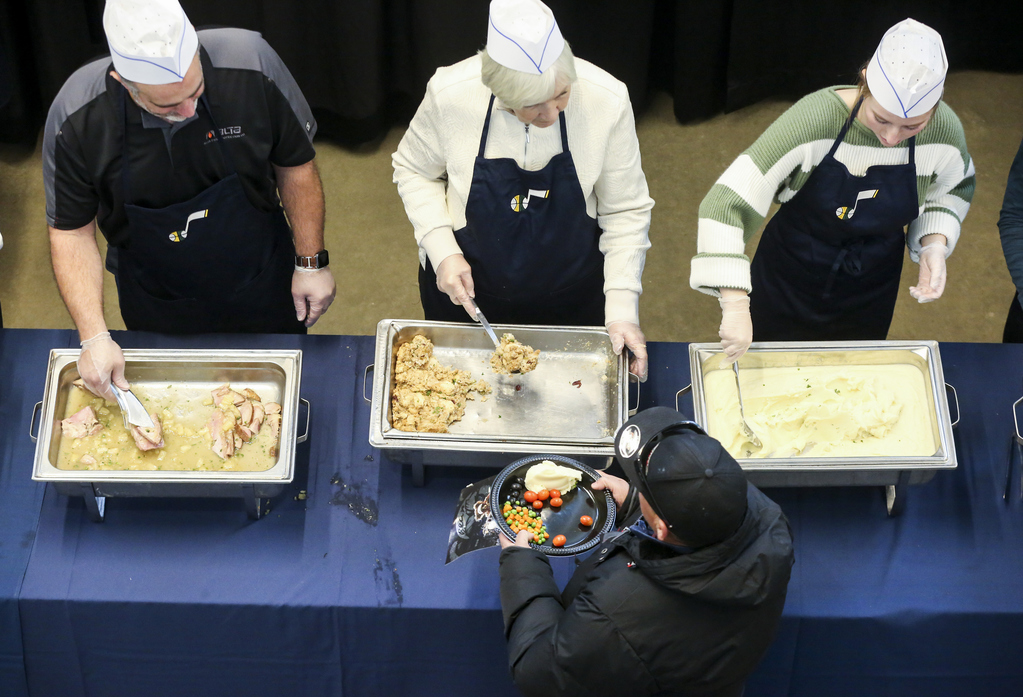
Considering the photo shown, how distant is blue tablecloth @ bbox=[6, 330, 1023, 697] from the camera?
2.49 meters

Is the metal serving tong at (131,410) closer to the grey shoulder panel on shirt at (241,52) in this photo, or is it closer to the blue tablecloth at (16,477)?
the blue tablecloth at (16,477)

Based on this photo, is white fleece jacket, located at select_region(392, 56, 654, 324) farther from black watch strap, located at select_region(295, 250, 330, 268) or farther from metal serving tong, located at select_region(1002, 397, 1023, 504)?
metal serving tong, located at select_region(1002, 397, 1023, 504)

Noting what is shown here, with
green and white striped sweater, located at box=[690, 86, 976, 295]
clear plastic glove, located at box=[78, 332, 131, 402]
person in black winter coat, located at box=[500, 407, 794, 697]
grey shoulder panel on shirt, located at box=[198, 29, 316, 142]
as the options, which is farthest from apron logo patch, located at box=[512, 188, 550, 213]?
clear plastic glove, located at box=[78, 332, 131, 402]

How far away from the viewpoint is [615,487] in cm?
243

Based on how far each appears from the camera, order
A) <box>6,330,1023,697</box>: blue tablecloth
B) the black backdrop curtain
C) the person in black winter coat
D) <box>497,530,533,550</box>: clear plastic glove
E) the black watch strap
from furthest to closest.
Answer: the black backdrop curtain
the black watch strap
<box>6,330,1023,697</box>: blue tablecloth
<box>497,530,533,550</box>: clear plastic glove
the person in black winter coat

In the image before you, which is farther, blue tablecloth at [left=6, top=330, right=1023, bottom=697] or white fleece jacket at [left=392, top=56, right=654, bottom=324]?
white fleece jacket at [left=392, top=56, right=654, bottom=324]

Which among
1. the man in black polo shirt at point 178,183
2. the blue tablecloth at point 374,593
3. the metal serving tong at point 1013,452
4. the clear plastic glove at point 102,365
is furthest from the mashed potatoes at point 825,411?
the clear plastic glove at point 102,365

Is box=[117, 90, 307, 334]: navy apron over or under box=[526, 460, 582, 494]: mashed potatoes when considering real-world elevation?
over

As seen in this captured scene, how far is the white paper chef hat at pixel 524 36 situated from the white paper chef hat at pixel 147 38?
750 millimetres

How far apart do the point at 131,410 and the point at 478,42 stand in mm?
2691

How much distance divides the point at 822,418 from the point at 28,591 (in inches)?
82.7

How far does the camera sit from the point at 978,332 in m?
4.59

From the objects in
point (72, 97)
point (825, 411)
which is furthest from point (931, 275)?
point (72, 97)

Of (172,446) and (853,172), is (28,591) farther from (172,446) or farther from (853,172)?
(853,172)
